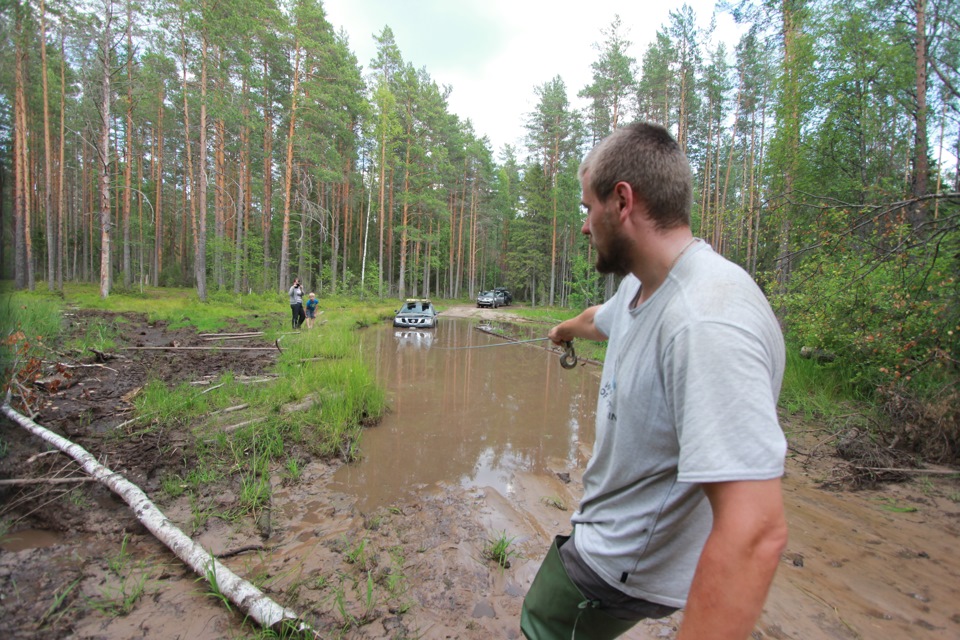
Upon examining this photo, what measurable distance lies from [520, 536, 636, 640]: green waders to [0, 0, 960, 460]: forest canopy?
1953 mm

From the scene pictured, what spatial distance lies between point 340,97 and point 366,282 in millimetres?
12271

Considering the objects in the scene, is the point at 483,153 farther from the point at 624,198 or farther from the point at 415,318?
the point at 624,198

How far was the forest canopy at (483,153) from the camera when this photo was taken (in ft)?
15.6

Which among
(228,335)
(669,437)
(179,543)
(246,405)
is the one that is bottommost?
(179,543)

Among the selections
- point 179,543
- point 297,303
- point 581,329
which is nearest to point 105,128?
point 297,303

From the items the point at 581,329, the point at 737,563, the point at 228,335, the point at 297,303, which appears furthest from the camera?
the point at 297,303

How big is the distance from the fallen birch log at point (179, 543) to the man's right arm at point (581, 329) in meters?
2.14

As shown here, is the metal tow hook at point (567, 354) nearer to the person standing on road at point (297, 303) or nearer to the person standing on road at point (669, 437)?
the person standing on road at point (669, 437)

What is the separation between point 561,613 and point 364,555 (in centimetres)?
238

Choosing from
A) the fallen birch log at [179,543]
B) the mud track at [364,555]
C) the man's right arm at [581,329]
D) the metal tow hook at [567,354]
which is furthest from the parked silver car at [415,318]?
the man's right arm at [581,329]

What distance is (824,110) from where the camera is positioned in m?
11.8

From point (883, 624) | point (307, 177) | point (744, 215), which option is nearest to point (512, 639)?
point (883, 624)

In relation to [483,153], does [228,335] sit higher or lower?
lower

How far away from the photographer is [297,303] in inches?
565
